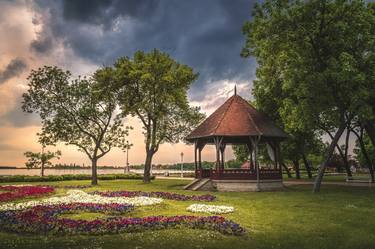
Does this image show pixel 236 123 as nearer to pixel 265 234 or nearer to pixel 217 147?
pixel 217 147

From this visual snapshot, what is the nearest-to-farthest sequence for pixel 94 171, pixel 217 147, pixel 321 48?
pixel 321 48
pixel 217 147
pixel 94 171

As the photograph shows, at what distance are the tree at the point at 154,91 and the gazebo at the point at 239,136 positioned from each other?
28.9 feet

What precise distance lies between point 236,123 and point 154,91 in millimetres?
13615

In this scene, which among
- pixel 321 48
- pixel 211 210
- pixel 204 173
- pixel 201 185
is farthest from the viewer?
pixel 204 173

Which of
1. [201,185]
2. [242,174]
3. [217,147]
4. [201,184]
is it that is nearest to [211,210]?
[217,147]

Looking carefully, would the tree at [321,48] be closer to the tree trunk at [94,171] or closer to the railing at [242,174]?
the railing at [242,174]

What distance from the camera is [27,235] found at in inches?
448

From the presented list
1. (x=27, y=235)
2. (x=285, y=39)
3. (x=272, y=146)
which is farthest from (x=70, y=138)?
(x=27, y=235)

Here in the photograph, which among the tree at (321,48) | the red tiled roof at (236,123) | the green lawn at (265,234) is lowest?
the green lawn at (265,234)

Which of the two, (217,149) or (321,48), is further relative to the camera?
(217,149)

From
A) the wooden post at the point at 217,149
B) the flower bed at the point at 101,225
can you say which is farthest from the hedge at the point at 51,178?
the flower bed at the point at 101,225

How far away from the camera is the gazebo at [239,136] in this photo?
98.8 feet

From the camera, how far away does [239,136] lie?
1201 inches

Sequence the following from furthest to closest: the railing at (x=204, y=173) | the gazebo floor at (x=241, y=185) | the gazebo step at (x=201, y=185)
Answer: the railing at (x=204, y=173)
the gazebo step at (x=201, y=185)
the gazebo floor at (x=241, y=185)
